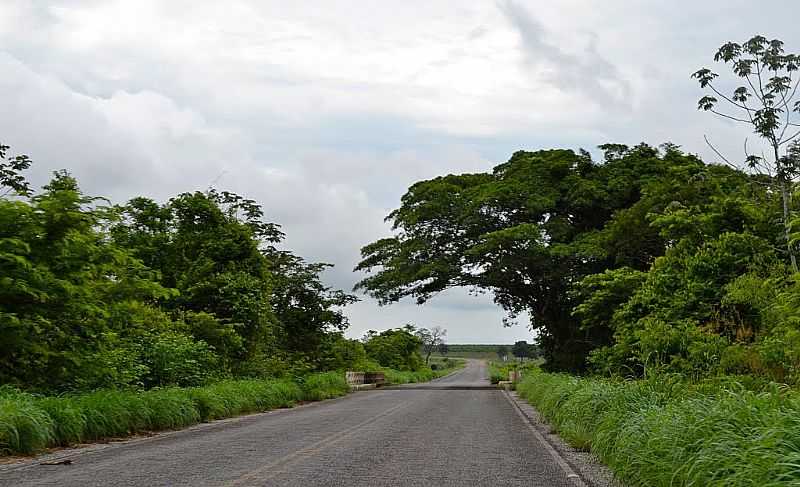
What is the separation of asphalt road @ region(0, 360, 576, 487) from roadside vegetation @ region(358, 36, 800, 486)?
3.87 feet

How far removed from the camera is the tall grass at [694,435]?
5.79 metres

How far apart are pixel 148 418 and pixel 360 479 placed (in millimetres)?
7935

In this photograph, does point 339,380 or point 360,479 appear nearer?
point 360,479

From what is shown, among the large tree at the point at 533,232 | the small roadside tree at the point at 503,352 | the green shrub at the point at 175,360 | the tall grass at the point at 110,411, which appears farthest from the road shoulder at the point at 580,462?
the small roadside tree at the point at 503,352

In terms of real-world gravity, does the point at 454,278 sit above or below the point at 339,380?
above

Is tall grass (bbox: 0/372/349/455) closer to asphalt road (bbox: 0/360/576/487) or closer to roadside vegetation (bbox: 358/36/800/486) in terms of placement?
asphalt road (bbox: 0/360/576/487)

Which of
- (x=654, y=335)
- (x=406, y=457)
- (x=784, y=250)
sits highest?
(x=784, y=250)

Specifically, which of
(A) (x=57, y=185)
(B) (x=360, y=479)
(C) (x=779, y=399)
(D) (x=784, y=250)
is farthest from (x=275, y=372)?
(C) (x=779, y=399)

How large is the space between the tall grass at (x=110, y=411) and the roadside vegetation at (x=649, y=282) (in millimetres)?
7834

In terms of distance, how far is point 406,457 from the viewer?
1124 cm

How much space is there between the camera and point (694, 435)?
7.52 m

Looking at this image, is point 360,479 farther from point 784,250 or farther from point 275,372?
point 275,372

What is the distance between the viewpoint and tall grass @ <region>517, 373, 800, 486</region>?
19.0 feet

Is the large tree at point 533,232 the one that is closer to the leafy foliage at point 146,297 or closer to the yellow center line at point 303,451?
the leafy foliage at point 146,297
